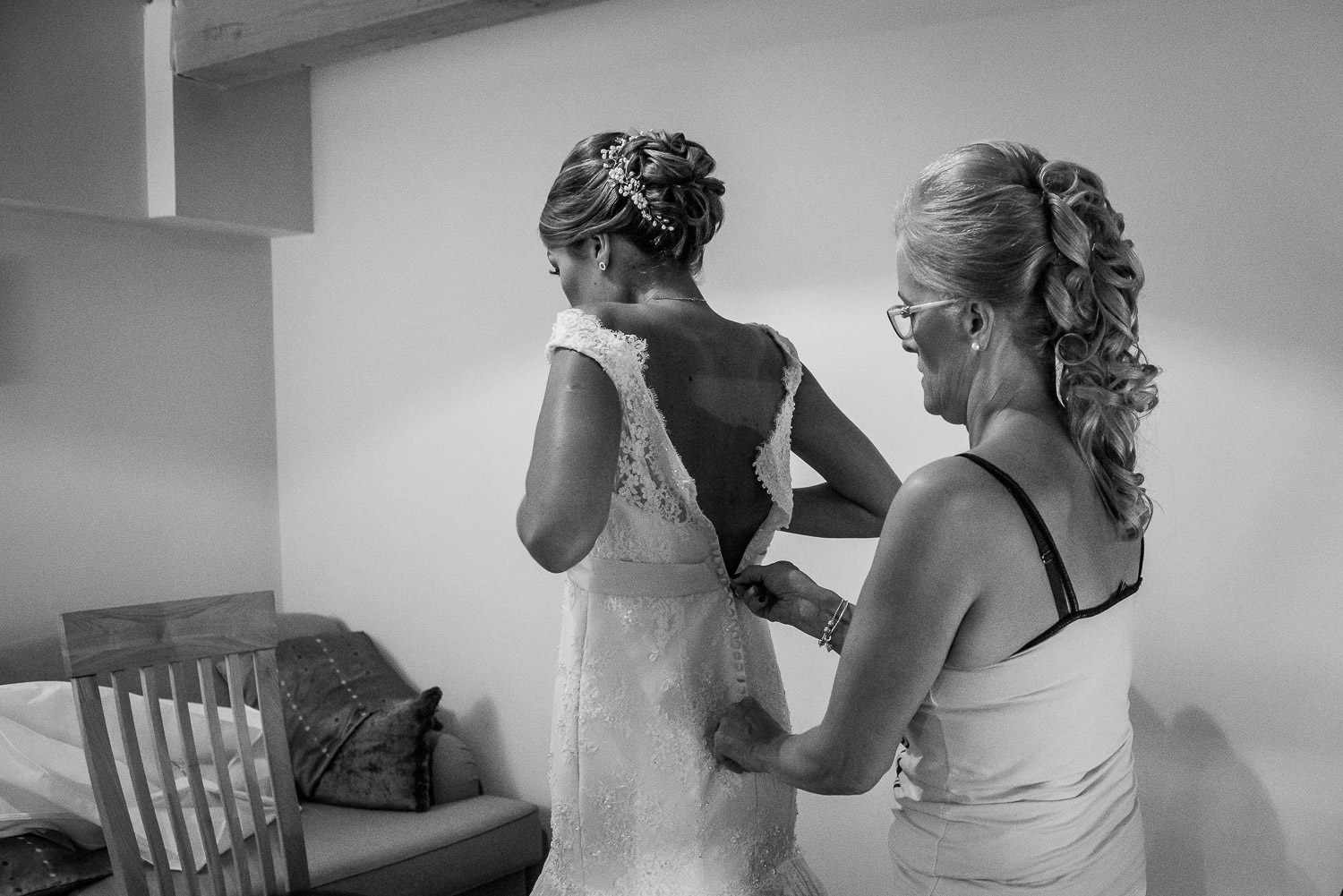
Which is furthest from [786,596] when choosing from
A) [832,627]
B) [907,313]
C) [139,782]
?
[139,782]

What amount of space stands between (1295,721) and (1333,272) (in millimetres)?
840

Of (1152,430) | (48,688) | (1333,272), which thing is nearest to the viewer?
(1333,272)

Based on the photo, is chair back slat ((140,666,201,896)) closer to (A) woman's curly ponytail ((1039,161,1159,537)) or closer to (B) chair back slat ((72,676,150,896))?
(B) chair back slat ((72,676,150,896))

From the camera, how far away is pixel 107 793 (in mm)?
1729

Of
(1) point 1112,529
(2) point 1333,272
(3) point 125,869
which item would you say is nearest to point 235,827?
(3) point 125,869

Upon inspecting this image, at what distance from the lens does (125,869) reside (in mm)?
1728

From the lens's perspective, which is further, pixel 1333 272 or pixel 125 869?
pixel 1333 272

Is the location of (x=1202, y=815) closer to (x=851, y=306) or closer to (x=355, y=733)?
(x=851, y=306)

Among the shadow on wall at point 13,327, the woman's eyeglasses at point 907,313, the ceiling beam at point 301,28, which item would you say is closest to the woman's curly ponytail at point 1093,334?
the woman's eyeglasses at point 907,313

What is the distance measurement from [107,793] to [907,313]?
1.26 meters

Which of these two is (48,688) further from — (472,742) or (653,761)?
(653,761)

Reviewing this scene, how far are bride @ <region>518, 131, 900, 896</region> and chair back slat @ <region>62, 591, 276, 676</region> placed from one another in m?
0.54

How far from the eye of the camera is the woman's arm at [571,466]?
1552mm

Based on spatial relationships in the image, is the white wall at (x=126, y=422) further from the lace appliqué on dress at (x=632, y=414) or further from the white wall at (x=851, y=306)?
the lace appliqué on dress at (x=632, y=414)
